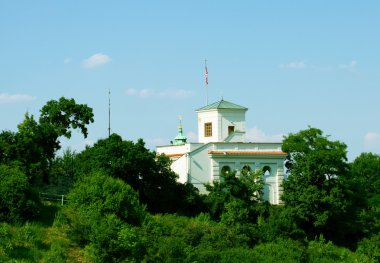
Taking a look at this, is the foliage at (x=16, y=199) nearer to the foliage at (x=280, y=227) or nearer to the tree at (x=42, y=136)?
the tree at (x=42, y=136)

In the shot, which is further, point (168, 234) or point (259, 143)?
point (259, 143)

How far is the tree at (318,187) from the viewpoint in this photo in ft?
172

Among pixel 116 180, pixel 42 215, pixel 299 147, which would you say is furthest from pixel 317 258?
pixel 42 215

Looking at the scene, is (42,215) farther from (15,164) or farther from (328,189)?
(328,189)

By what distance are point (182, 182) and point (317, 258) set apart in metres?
10.8

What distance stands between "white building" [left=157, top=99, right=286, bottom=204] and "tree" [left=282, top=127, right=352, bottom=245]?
2278mm

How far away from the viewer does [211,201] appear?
51.7 meters

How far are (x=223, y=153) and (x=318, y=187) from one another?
6.71 m

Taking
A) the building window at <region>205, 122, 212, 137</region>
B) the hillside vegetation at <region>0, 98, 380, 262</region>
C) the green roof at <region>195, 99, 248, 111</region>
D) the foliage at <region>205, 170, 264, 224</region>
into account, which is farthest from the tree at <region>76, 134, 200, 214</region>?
the green roof at <region>195, 99, 248, 111</region>

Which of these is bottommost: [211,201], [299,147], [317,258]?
[317,258]

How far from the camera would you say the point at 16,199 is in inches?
1779

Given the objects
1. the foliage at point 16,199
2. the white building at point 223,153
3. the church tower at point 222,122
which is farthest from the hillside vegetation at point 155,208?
the church tower at point 222,122

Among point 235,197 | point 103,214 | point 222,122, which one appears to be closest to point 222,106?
point 222,122

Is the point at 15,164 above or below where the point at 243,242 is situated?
above
